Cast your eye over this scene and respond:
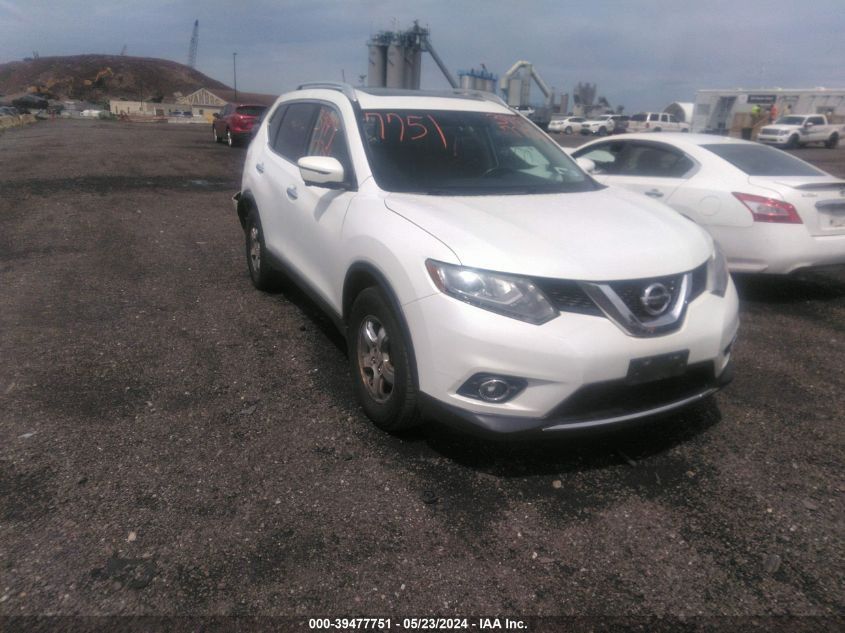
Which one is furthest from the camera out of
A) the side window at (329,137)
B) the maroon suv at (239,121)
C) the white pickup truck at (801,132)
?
the white pickup truck at (801,132)

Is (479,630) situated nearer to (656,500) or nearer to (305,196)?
(656,500)

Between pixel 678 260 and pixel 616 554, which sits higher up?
pixel 678 260

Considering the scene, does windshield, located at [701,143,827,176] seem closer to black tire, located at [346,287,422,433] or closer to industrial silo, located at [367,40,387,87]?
black tire, located at [346,287,422,433]

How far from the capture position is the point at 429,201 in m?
3.44

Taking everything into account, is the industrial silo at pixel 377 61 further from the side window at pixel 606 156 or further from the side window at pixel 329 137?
the side window at pixel 329 137

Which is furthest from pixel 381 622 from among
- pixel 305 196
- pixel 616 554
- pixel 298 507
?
pixel 305 196

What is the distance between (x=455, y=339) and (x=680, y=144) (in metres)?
4.87

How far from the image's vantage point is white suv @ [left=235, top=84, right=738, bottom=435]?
2738 mm

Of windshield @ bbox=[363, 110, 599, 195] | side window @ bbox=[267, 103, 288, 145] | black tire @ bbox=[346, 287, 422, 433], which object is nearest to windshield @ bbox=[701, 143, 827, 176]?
windshield @ bbox=[363, 110, 599, 195]

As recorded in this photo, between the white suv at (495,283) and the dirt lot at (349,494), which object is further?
the white suv at (495,283)

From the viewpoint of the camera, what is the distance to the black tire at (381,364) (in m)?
3.07

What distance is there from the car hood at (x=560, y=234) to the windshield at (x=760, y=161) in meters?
2.85

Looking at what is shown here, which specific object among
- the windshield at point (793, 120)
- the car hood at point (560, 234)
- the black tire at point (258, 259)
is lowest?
the black tire at point (258, 259)

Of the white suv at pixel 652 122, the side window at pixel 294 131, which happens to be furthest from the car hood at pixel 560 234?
the white suv at pixel 652 122
